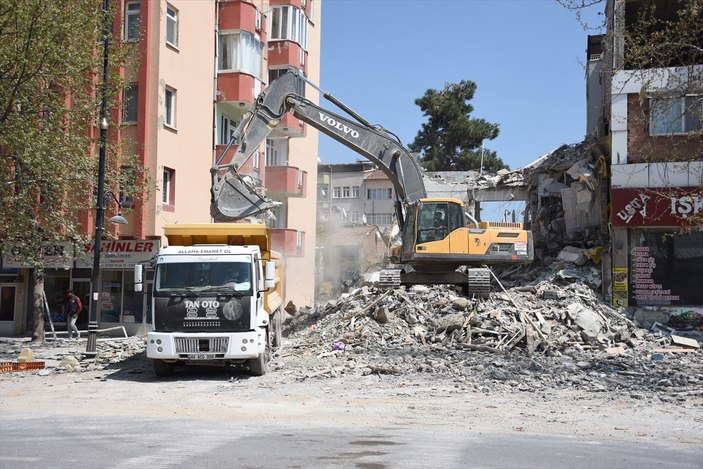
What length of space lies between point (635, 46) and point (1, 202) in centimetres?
1538

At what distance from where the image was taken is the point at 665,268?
23.7 metres

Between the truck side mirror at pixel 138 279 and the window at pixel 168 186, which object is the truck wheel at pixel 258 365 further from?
the window at pixel 168 186

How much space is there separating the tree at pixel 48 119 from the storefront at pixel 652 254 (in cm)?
1472

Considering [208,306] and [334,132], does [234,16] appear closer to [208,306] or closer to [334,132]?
[334,132]

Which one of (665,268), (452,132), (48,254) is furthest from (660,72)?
(452,132)

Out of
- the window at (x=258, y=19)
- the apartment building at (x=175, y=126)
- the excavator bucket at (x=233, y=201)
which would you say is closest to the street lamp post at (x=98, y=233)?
the excavator bucket at (x=233, y=201)

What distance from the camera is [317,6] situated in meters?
41.8

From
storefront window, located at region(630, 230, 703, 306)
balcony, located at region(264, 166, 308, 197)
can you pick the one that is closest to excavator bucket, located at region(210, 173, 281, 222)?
storefront window, located at region(630, 230, 703, 306)

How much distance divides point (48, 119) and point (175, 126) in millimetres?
9234

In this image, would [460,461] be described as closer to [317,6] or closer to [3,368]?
[3,368]

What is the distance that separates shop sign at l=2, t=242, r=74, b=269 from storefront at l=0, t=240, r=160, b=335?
1.28m

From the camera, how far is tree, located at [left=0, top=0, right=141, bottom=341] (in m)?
18.1

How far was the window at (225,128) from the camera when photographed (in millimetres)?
32688

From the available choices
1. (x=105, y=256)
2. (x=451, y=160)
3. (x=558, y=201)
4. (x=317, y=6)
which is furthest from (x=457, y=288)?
(x=451, y=160)
